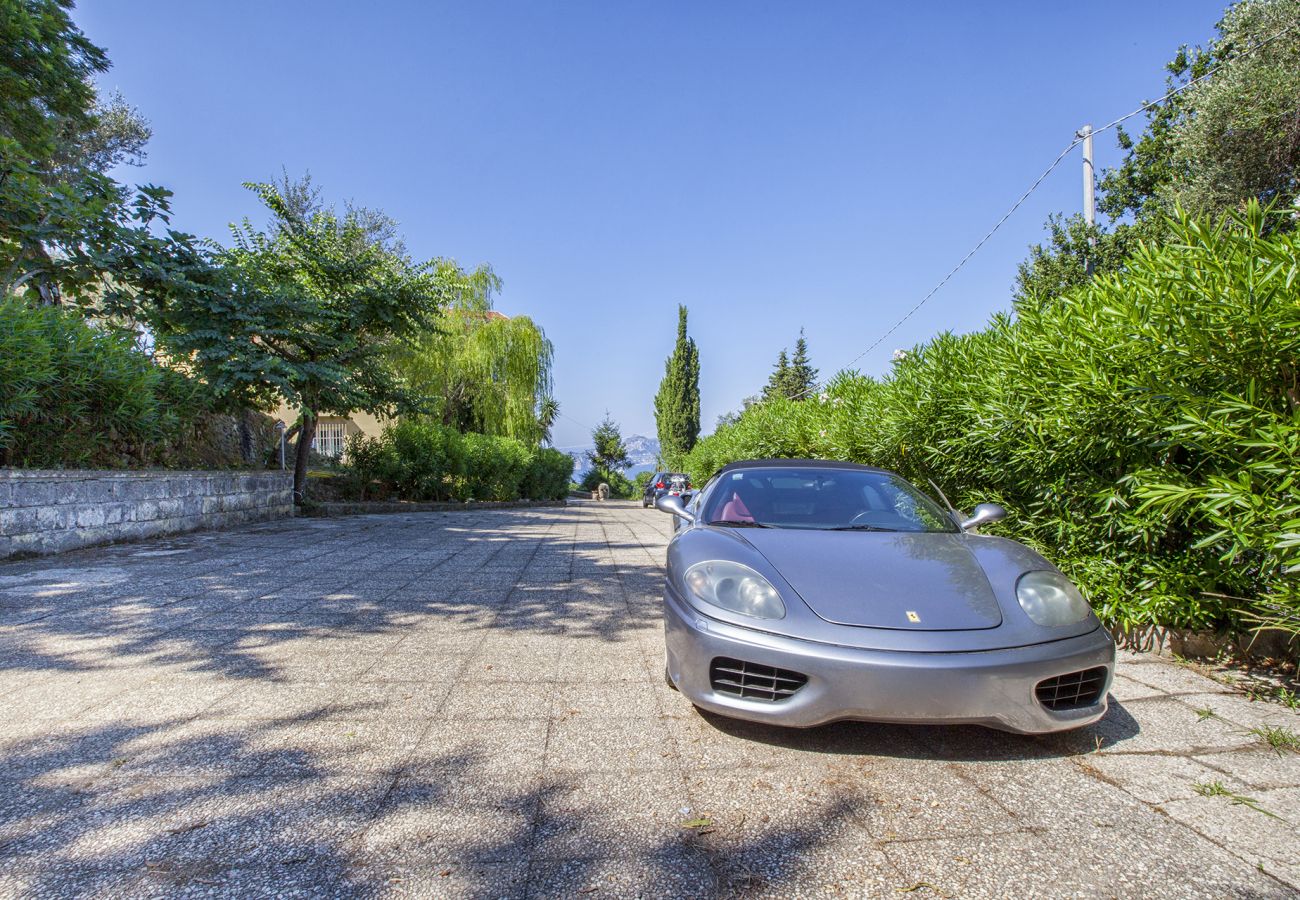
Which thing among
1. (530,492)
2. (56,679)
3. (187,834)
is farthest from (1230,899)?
(530,492)

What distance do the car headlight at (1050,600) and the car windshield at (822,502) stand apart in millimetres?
691

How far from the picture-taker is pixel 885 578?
2.41 metres

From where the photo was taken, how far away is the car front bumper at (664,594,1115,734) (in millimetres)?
2012

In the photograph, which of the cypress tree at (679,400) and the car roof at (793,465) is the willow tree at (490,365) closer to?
the car roof at (793,465)

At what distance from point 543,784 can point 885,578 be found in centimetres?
142

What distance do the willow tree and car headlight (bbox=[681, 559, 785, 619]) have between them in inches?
807

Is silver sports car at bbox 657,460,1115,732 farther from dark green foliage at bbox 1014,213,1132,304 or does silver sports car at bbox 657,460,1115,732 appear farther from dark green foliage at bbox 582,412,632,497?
dark green foliage at bbox 582,412,632,497

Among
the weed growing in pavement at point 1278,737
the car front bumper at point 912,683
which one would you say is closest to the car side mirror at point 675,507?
the car front bumper at point 912,683

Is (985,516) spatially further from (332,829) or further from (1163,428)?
(332,829)

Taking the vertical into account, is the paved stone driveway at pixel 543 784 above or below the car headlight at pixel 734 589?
below

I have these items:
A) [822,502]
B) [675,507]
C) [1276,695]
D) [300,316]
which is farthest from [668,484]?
[1276,695]

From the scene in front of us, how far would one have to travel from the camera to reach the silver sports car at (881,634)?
6.68 ft

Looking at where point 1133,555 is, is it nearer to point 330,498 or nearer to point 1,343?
point 1,343

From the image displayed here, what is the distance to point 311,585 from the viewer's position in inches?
200
